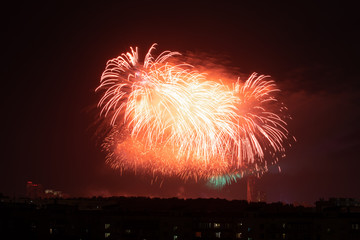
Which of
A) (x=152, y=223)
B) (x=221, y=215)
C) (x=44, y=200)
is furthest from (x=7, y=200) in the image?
(x=221, y=215)

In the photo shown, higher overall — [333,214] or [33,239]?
[333,214]

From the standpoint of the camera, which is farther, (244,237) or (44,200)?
(44,200)

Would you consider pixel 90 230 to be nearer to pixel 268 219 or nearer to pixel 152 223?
pixel 152 223

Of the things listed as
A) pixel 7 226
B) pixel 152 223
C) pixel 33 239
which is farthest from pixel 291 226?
pixel 7 226

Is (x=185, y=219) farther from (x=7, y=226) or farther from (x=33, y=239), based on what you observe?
(x=7, y=226)

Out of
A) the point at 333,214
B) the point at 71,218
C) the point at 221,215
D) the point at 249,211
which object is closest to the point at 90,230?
the point at 71,218

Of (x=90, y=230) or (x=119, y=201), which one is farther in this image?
(x=119, y=201)

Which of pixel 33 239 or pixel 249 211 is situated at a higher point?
pixel 249 211
